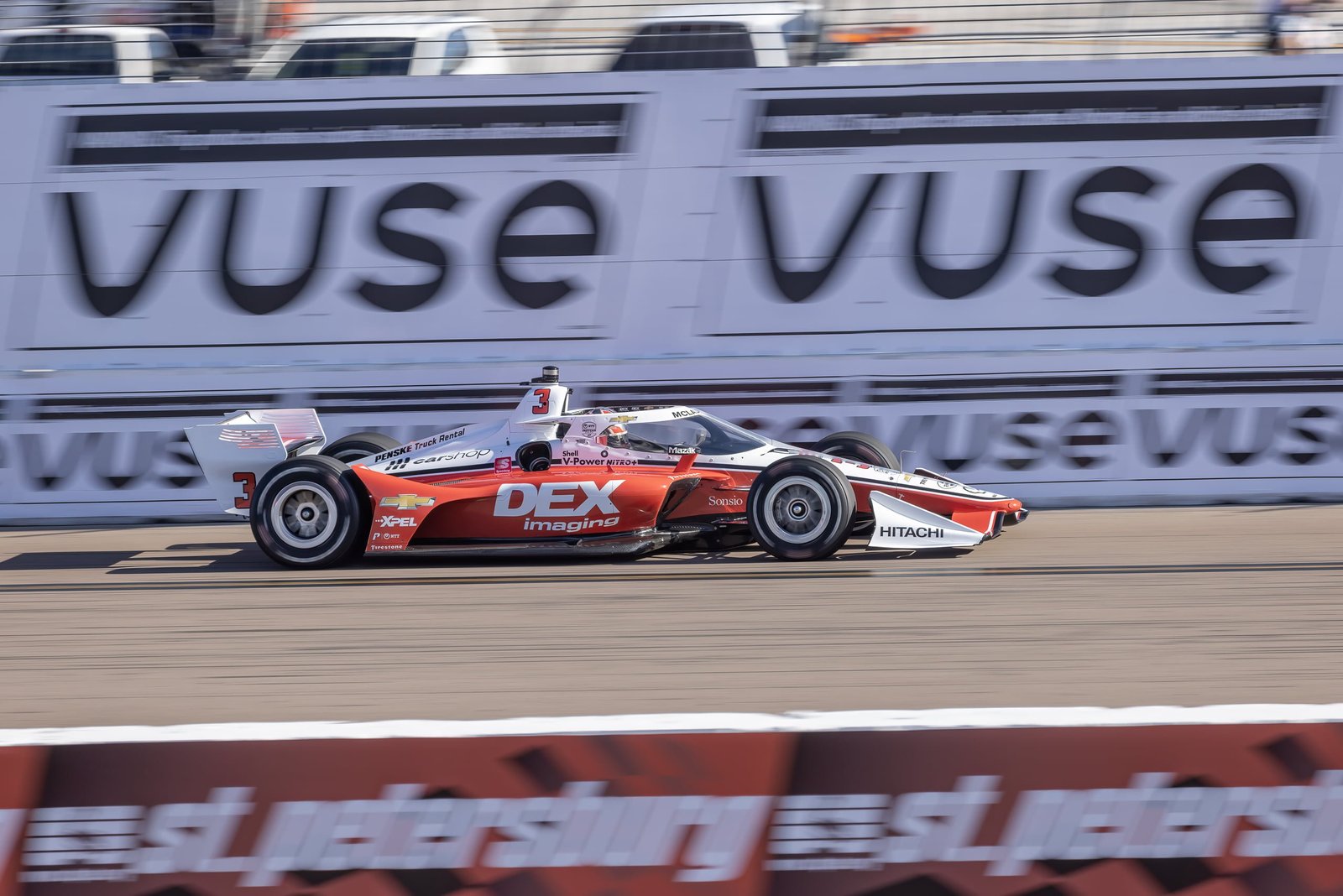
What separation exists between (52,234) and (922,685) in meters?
7.77

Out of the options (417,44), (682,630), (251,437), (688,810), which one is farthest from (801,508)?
(417,44)

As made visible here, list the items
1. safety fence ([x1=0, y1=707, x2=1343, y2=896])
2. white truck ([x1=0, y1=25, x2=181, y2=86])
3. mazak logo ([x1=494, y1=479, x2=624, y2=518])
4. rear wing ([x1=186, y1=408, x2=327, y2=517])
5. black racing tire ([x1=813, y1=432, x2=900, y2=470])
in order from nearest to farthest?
safety fence ([x1=0, y1=707, x2=1343, y2=896]) → mazak logo ([x1=494, y1=479, x2=624, y2=518]) → rear wing ([x1=186, y1=408, x2=327, y2=517]) → black racing tire ([x1=813, y1=432, x2=900, y2=470]) → white truck ([x1=0, y1=25, x2=181, y2=86])

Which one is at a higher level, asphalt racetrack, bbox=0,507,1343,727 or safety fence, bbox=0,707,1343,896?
safety fence, bbox=0,707,1343,896

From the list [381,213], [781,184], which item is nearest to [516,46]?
[381,213]

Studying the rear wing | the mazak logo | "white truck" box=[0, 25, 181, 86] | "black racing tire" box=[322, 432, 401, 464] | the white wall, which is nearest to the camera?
the mazak logo

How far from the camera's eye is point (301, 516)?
786cm

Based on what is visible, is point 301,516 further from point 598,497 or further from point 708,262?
point 708,262

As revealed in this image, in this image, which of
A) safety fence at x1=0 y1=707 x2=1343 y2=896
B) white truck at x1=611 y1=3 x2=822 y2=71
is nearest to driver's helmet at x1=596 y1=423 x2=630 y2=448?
white truck at x1=611 y1=3 x2=822 y2=71

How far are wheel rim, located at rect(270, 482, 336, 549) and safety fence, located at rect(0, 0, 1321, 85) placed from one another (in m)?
3.91

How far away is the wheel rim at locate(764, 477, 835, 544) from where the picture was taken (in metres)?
7.42

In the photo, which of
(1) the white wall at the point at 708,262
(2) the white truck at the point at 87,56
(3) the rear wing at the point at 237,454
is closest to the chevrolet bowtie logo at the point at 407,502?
(3) the rear wing at the point at 237,454

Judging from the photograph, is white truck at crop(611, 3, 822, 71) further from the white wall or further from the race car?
the race car

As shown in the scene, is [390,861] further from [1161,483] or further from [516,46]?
[516,46]

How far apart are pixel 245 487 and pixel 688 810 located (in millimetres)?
5929
